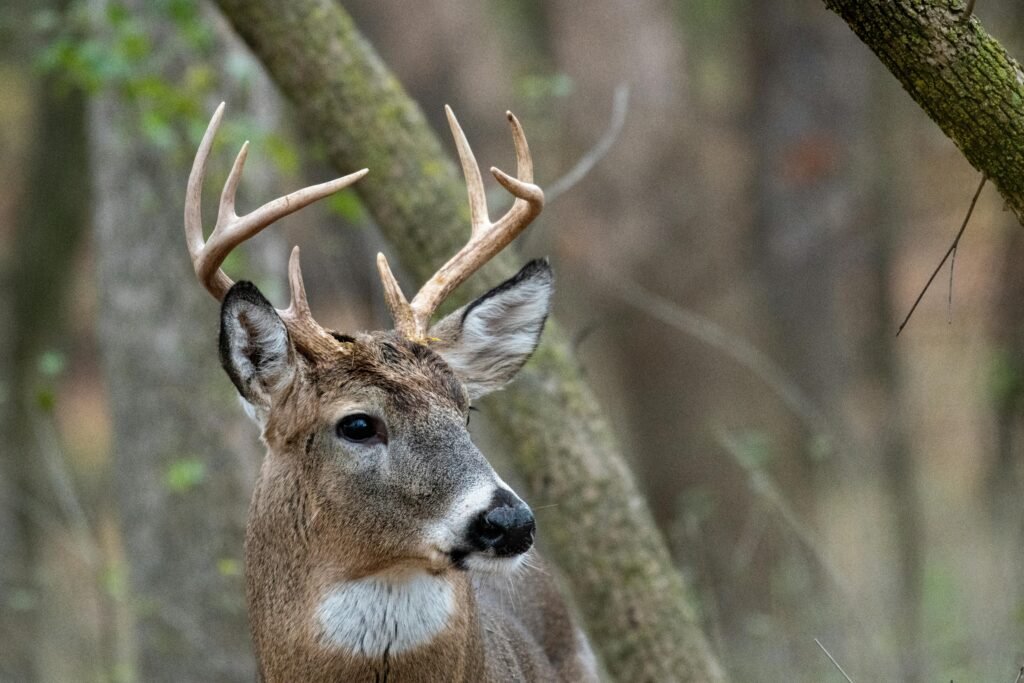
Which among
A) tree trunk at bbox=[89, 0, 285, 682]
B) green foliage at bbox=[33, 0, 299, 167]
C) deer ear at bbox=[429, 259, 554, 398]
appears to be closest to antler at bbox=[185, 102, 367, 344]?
deer ear at bbox=[429, 259, 554, 398]

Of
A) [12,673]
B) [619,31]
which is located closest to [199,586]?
[12,673]

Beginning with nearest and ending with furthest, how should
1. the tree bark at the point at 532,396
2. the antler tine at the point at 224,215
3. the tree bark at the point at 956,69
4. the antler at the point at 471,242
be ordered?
1. the tree bark at the point at 956,69
2. the antler tine at the point at 224,215
3. the antler at the point at 471,242
4. the tree bark at the point at 532,396

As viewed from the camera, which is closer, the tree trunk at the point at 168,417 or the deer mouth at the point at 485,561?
the deer mouth at the point at 485,561

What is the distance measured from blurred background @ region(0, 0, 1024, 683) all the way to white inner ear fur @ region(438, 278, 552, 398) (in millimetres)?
1898

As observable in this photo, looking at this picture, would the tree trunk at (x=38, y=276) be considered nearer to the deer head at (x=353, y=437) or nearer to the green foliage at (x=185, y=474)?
the green foliage at (x=185, y=474)

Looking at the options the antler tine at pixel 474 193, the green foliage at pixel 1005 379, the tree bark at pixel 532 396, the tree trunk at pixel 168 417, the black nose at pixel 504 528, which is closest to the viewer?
the black nose at pixel 504 528

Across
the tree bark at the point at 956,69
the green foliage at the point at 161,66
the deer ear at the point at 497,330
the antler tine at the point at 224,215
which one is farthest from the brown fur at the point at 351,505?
the green foliage at the point at 161,66

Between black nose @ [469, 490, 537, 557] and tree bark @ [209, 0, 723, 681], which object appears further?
tree bark @ [209, 0, 723, 681]

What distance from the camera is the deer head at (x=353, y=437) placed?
16.0 feet

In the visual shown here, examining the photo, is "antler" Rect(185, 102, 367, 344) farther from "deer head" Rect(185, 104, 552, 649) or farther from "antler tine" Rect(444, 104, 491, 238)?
"antler tine" Rect(444, 104, 491, 238)

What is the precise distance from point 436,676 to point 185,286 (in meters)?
4.83

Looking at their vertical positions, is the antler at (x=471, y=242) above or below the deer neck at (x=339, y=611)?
above

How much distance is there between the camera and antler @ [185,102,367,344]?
17.3 ft

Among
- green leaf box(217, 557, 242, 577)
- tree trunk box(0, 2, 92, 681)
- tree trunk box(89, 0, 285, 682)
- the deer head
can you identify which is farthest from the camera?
tree trunk box(0, 2, 92, 681)
